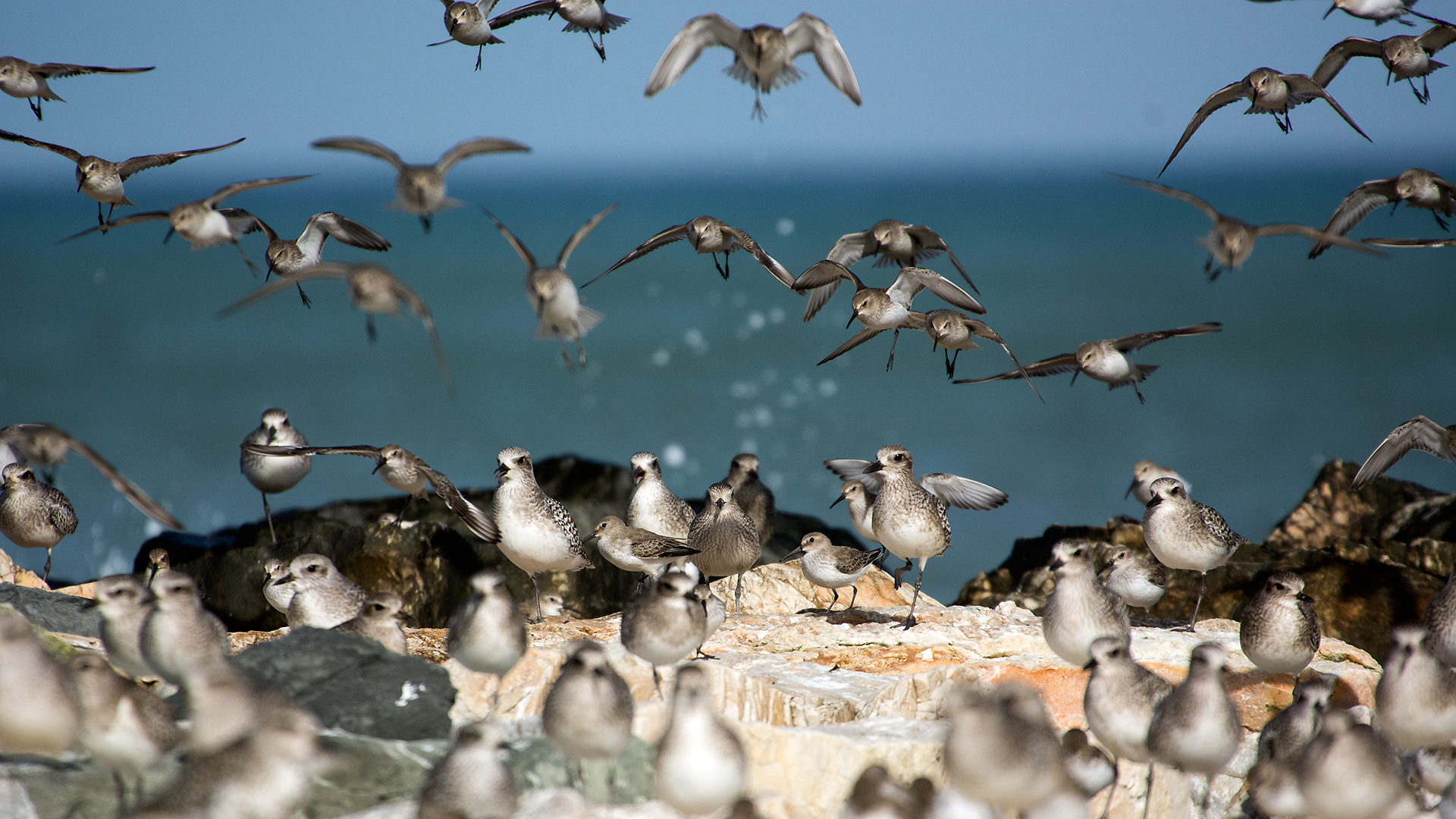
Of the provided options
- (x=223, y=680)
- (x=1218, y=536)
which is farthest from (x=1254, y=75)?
(x=223, y=680)

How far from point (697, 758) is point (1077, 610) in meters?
3.26

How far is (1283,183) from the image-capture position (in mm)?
119812

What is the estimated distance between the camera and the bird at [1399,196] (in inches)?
409

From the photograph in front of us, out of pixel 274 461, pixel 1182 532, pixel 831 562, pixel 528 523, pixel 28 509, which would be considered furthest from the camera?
pixel 274 461

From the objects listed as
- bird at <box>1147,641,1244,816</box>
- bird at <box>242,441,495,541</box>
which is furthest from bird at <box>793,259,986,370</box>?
bird at <box>1147,641,1244,816</box>

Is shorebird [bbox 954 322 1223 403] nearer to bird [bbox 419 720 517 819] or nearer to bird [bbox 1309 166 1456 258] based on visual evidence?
bird [bbox 1309 166 1456 258]

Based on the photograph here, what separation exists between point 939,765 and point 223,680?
372cm

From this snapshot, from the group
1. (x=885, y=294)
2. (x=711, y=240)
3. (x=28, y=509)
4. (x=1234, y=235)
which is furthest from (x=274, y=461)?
(x=1234, y=235)

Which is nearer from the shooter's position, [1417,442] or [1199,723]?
[1199,723]

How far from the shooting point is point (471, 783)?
5.48 meters

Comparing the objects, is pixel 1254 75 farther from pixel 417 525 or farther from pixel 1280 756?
pixel 417 525

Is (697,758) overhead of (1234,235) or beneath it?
Answer: beneath

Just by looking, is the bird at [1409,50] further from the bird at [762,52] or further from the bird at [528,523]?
the bird at [528,523]

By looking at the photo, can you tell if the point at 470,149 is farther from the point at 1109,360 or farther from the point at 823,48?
the point at 1109,360
